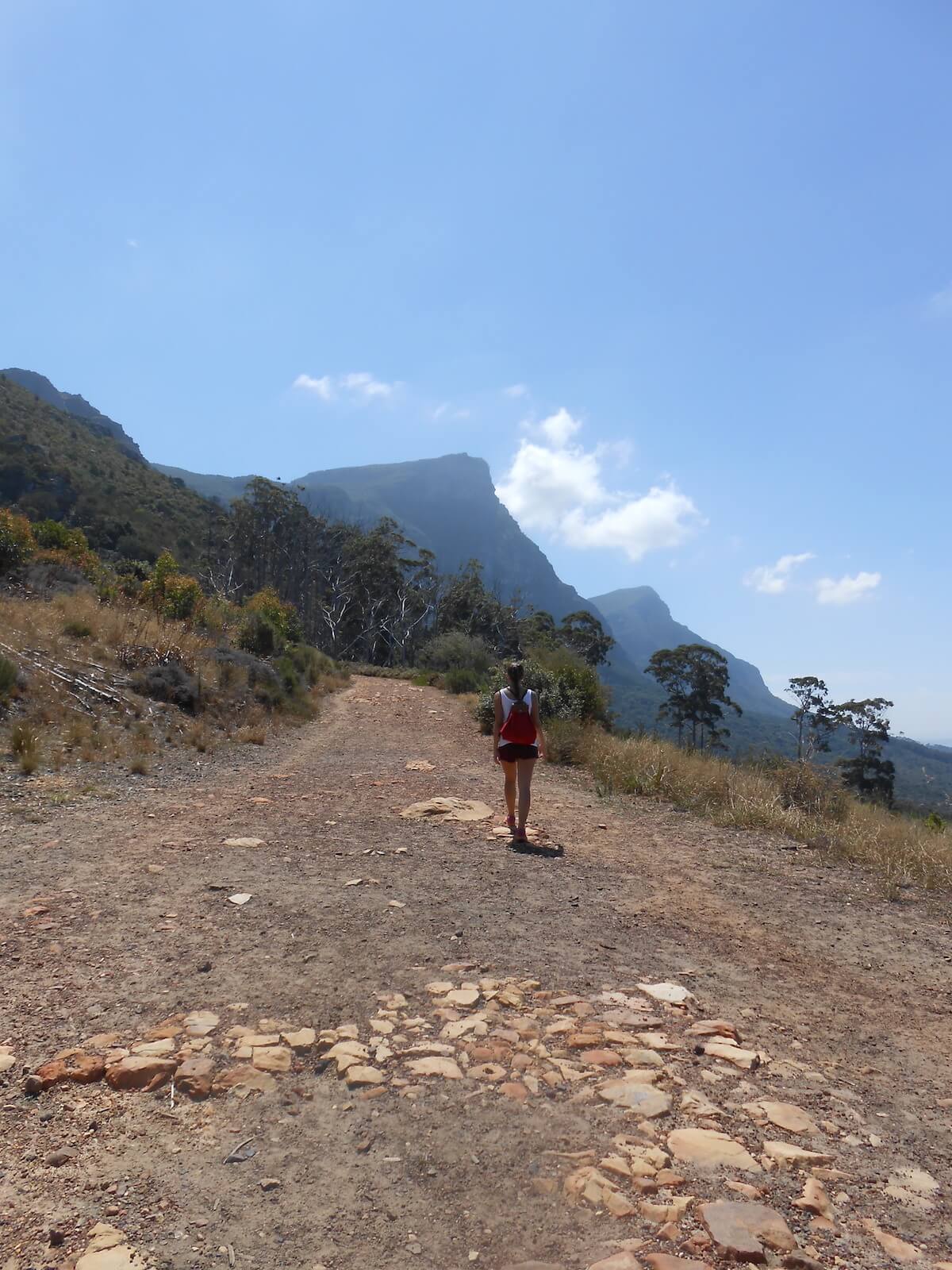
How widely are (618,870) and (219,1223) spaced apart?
4.42 meters

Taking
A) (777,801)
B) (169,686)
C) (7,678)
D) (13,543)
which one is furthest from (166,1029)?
(13,543)

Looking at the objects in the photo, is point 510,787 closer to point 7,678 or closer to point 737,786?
point 737,786

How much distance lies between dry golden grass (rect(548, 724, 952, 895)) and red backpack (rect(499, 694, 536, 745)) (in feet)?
8.68

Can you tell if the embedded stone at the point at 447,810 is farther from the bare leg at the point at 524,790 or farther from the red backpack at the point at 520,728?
the red backpack at the point at 520,728

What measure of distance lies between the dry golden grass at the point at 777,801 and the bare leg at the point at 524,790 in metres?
2.57

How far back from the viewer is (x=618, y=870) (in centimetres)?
607

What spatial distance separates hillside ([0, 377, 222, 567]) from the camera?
4128 centimetres

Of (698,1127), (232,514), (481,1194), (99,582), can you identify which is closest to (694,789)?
(698,1127)

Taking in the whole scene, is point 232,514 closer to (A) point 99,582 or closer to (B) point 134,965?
(A) point 99,582

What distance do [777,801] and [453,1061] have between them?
648cm

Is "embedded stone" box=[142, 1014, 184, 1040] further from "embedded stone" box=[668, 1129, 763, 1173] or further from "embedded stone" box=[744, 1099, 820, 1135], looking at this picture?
"embedded stone" box=[744, 1099, 820, 1135]

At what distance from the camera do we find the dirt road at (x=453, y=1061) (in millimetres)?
2074

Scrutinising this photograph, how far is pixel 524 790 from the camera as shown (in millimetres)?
6582

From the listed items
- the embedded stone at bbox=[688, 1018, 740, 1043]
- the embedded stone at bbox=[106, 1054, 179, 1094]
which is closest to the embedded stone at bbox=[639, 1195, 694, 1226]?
the embedded stone at bbox=[688, 1018, 740, 1043]
